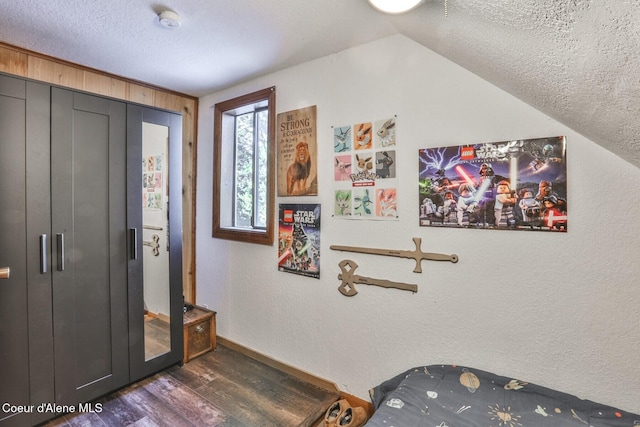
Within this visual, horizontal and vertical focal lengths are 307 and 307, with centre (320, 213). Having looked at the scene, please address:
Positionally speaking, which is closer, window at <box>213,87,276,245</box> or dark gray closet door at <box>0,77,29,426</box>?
dark gray closet door at <box>0,77,29,426</box>

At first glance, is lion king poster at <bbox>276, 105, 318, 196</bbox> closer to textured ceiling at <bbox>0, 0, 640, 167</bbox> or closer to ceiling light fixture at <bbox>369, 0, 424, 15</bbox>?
textured ceiling at <bbox>0, 0, 640, 167</bbox>

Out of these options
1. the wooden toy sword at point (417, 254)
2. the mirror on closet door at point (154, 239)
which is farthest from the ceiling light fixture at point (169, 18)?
the wooden toy sword at point (417, 254)

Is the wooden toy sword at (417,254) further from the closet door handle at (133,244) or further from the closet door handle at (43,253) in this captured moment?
the closet door handle at (43,253)

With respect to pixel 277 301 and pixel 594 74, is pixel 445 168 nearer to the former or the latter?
pixel 594 74

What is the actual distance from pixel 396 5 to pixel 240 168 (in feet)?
6.55

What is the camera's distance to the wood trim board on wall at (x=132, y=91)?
2127 mm

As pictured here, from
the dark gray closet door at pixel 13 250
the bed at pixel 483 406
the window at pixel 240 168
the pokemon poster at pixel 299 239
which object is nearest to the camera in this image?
the bed at pixel 483 406

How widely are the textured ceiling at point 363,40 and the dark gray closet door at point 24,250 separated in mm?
532

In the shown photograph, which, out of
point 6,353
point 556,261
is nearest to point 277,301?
point 6,353

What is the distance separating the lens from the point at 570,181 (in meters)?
1.43

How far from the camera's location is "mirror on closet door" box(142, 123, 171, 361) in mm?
2219

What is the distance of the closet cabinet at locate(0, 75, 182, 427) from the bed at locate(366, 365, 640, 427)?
70.4 inches

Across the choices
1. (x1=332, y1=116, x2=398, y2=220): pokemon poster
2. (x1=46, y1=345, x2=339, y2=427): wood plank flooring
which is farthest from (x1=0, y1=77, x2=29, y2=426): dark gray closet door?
(x1=332, y1=116, x2=398, y2=220): pokemon poster

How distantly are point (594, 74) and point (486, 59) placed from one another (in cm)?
54
